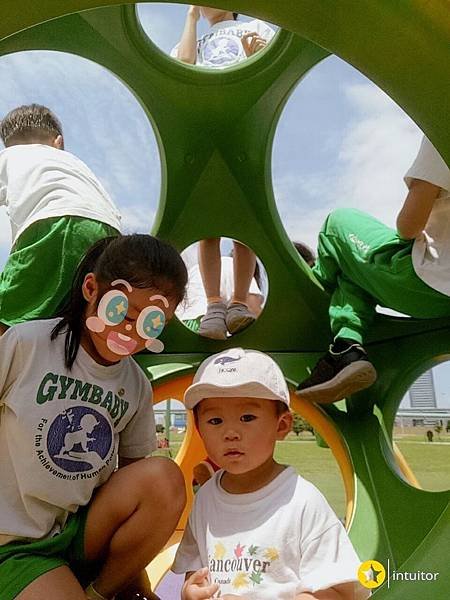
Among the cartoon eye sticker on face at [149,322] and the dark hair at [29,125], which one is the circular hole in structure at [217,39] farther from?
the cartoon eye sticker on face at [149,322]

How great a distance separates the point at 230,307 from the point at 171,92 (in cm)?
53

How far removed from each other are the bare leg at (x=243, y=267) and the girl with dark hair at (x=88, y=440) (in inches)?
33.7

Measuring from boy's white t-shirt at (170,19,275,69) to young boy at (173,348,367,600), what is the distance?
3.58 ft

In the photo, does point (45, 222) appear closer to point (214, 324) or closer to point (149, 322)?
point (149, 322)

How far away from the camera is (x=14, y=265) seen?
4.11 ft

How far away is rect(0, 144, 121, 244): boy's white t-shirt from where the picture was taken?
4.11 feet

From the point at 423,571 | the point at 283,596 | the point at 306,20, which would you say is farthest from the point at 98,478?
the point at 306,20

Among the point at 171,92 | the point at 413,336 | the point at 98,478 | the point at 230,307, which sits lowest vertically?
the point at 98,478

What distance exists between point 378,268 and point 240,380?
60 cm

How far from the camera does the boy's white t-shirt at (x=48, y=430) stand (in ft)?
2.81

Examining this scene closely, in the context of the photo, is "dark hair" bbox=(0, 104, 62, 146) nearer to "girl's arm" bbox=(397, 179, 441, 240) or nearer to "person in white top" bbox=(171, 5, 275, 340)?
"person in white top" bbox=(171, 5, 275, 340)

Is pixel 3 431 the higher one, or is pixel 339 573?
pixel 3 431

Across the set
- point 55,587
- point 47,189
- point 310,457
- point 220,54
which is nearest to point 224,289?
point 310,457

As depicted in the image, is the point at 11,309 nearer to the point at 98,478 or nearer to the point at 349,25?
the point at 98,478
